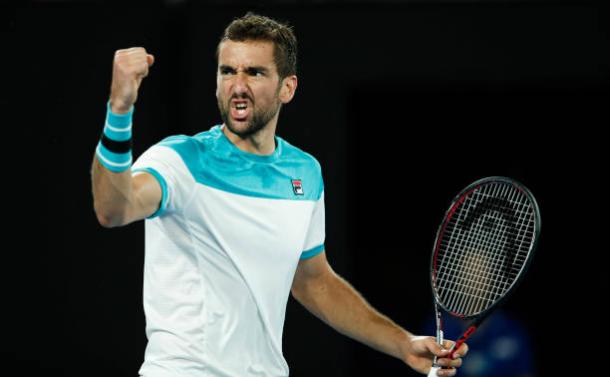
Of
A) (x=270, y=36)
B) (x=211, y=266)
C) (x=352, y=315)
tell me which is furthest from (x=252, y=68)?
(x=352, y=315)

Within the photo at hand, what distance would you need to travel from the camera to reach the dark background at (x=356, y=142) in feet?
18.2

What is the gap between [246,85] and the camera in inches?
126

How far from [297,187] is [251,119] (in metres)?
0.34

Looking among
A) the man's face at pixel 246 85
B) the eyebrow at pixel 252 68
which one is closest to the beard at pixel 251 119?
the man's face at pixel 246 85

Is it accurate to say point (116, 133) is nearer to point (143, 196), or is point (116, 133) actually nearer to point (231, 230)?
point (143, 196)

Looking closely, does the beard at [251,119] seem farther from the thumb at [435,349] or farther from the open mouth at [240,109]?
the thumb at [435,349]

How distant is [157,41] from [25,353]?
1959 mm

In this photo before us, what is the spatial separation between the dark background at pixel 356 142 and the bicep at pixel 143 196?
2789 mm

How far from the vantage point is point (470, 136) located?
6.29 m

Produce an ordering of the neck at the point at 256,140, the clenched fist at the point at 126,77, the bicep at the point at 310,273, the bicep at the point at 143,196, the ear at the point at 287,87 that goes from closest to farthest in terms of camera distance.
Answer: the clenched fist at the point at 126,77, the bicep at the point at 143,196, the neck at the point at 256,140, the ear at the point at 287,87, the bicep at the point at 310,273

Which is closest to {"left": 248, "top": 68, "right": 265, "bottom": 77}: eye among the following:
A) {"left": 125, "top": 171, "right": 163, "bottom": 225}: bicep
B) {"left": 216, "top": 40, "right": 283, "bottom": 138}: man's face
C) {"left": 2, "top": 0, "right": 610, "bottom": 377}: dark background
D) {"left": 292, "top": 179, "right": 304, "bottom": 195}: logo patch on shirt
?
{"left": 216, "top": 40, "right": 283, "bottom": 138}: man's face

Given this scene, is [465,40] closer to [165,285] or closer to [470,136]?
[470,136]

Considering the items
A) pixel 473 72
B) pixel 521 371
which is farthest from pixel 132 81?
pixel 521 371

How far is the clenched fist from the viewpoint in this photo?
2508 mm
